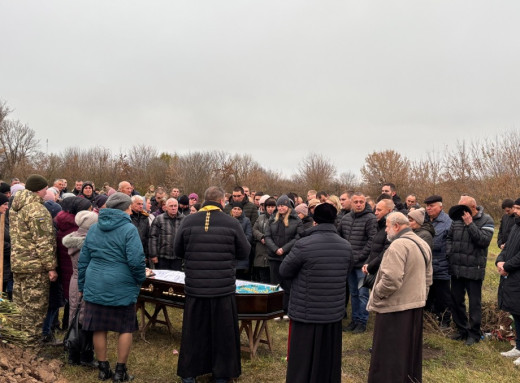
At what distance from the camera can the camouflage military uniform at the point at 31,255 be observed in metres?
5.36

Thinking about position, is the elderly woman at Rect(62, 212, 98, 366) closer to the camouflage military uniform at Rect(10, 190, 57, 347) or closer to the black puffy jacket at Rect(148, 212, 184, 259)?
the camouflage military uniform at Rect(10, 190, 57, 347)

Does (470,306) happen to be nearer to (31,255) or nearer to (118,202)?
(118,202)

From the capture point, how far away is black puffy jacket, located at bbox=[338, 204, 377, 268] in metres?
6.65

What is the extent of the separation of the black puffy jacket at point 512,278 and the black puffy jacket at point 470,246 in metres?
0.37

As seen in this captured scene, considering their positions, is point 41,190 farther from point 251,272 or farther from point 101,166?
point 101,166

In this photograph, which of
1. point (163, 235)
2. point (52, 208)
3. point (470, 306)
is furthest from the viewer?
point (163, 235)

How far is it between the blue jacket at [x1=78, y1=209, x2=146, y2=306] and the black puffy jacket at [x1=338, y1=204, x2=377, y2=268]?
11.6 feet

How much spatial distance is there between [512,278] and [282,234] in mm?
3506

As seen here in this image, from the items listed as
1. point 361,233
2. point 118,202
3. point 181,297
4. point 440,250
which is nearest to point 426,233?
point 440,250

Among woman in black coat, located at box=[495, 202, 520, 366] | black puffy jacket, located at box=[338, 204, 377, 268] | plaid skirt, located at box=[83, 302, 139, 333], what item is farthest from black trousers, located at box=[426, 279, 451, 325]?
plaid skirt, located at box=[83, 302, 139, 333]

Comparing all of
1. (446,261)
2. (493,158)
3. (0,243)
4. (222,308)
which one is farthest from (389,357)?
(493,158)

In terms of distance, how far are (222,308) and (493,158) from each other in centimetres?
1651

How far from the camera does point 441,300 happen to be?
6.89 meters

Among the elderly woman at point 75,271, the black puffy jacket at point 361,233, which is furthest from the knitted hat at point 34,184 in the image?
the black puffy jacket at point 361,233
